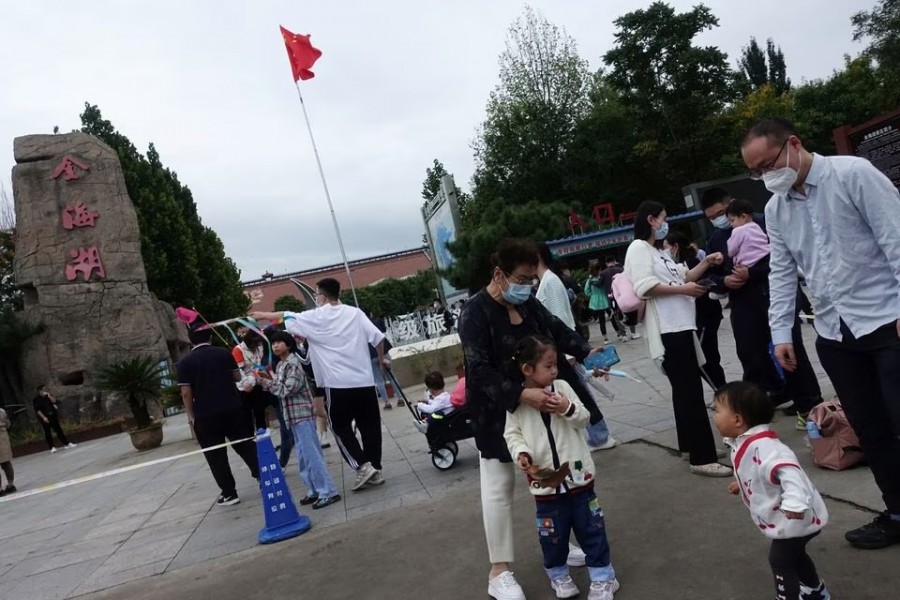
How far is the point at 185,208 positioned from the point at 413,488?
1274 inches

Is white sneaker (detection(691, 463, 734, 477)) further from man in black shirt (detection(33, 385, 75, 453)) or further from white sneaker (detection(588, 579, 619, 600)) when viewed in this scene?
man in black shirt (detection(33, 385, 75, 453))

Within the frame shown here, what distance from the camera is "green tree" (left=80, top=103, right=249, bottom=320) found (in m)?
28.4

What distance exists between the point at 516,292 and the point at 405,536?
1985 millimetres

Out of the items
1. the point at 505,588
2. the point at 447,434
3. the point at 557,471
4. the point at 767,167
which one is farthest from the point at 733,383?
the point at 447,434

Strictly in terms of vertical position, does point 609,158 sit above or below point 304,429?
above

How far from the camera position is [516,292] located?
3104 millimetres

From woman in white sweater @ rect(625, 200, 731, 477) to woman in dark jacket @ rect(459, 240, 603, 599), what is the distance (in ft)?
4.76

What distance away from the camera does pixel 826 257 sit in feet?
9.13

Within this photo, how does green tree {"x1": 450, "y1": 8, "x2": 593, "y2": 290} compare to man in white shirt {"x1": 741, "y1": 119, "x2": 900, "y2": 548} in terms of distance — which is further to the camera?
green tree {"x1": 450, "y1": 8, "x2": 593, "y2": 290}

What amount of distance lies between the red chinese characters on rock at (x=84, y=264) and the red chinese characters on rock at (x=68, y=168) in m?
2.21

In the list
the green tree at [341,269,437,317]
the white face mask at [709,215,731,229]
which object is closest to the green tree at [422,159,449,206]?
the green tree at [341,269,437,317]

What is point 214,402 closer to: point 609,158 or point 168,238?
point 168,238

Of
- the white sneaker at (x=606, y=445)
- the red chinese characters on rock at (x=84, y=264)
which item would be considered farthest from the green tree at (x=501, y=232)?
the white sneaker at (x=606, y=445)

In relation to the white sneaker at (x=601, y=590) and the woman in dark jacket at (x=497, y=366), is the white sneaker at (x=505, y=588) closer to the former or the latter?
the woman in dark jacket at (x=497, y=366)
